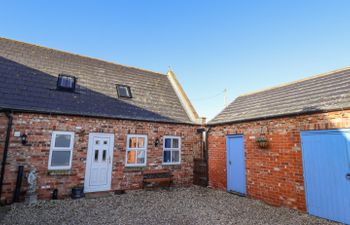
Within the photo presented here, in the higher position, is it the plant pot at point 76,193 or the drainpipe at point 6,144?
the drainpipe at point 6,144

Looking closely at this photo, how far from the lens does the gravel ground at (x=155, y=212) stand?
539cm

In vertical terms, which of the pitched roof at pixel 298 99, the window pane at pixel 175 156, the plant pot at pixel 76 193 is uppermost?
→ the pitched roof at pixel 298 99

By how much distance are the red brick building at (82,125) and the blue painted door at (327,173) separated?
5825 millimetres

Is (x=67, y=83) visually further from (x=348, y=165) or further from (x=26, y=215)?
(x=348, y=165)

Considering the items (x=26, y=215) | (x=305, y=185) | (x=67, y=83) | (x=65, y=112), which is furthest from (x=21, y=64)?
(x=305, y=185)

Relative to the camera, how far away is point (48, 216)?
5566 mm

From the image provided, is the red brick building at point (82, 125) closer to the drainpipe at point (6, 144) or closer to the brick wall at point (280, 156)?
the drainpipe at point (6, 144)

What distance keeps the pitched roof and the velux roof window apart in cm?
731

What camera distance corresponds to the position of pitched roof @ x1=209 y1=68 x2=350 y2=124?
631 cm

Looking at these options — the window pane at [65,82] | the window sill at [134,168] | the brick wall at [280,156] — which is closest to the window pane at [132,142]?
the window sill at [134,168]

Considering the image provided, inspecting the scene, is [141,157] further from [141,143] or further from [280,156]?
[280,156]

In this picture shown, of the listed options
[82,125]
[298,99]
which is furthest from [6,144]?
[298,99]

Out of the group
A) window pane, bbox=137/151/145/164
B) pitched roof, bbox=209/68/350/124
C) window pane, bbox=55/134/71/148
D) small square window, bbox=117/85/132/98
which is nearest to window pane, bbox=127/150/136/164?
window pane, bbox=137/151/145/164

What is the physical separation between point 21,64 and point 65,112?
3.75 meters
